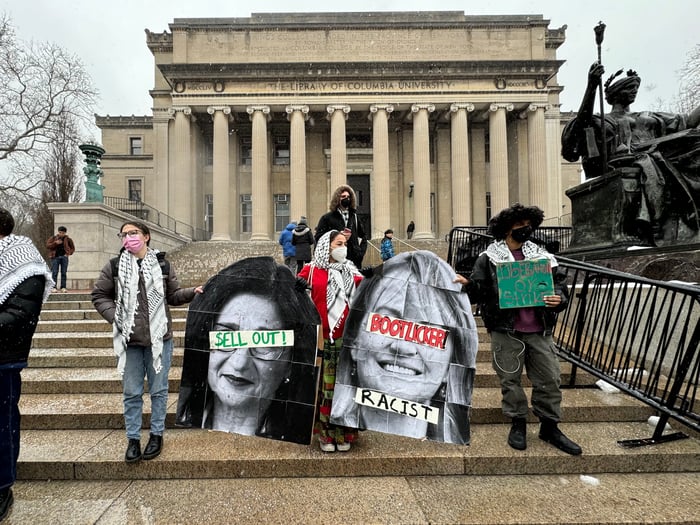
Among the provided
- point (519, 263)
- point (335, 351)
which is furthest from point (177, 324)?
point (519, 263)

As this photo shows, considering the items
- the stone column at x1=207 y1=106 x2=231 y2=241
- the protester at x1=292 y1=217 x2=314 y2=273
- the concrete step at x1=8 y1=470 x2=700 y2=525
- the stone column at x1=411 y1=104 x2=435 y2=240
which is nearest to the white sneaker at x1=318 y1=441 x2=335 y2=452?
the concrete step at x1=8 y1=470 x2=700 y2=525

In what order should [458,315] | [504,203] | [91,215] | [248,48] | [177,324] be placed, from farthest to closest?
[248,48], [504,203], [91,215], [177,324], [458,315]

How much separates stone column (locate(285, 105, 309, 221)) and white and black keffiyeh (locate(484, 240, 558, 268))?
23.3 metres

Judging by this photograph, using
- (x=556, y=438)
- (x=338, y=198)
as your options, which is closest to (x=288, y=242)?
(x=338, y=198)

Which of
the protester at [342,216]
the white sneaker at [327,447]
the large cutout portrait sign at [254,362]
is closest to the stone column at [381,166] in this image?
the protester at [342,216]

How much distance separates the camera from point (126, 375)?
330 centimetres

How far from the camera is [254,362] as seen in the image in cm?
341

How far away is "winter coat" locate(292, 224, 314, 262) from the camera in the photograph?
376 inches

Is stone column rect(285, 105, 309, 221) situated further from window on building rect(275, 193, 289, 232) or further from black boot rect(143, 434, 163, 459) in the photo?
black boot rect(143, 434, 163, 459)

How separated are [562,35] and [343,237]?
37324 mm

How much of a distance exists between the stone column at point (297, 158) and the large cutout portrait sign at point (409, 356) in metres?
23.4

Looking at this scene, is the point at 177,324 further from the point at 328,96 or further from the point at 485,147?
the point at 485,147

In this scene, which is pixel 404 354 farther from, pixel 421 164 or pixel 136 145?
pixel 136 145

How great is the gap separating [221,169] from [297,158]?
16.7 ft
